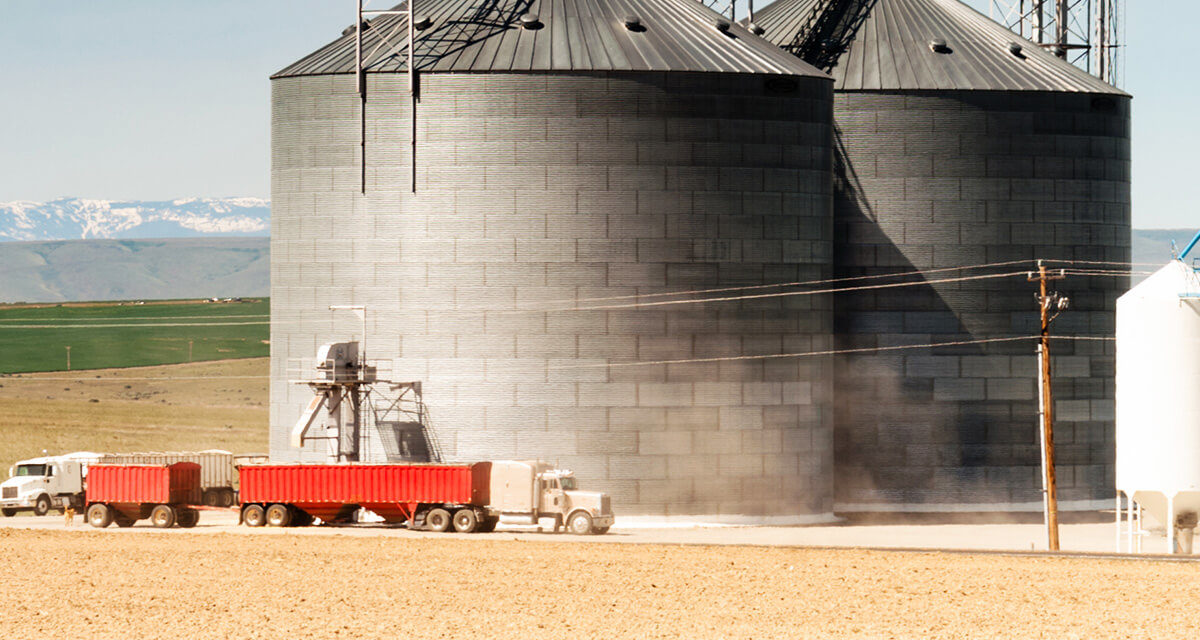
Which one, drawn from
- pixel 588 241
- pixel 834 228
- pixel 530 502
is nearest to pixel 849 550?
pixel 530 502

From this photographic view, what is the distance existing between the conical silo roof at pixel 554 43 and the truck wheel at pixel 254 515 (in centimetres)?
1648

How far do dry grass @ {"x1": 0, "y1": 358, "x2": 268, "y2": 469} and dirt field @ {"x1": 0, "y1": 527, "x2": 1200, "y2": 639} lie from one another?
61634 millimetres

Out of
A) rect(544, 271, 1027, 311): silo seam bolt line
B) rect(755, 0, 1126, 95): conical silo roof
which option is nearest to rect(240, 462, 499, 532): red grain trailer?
rect(544, 271, 1027, 311): silo seam bolt line

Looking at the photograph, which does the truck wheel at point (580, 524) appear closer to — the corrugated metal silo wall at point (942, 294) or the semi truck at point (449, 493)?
the semi truck at point (449, 493)

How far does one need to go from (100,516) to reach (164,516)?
248 centimetres

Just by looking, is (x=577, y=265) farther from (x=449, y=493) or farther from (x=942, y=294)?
(x=942, y=294)

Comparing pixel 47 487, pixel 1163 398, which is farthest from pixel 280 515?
pixel 1163 398

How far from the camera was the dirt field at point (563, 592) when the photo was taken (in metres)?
38.8

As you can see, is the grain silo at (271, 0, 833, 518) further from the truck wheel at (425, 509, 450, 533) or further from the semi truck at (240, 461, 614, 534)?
the truck wheel at (425, 509, 450, 533)

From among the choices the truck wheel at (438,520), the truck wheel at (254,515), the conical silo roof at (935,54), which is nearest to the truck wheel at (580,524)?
the truck wheel at (438,520)

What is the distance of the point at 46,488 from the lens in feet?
254

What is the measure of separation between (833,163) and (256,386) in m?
133

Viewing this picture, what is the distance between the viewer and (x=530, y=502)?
63188mm

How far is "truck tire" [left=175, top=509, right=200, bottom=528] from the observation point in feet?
222
